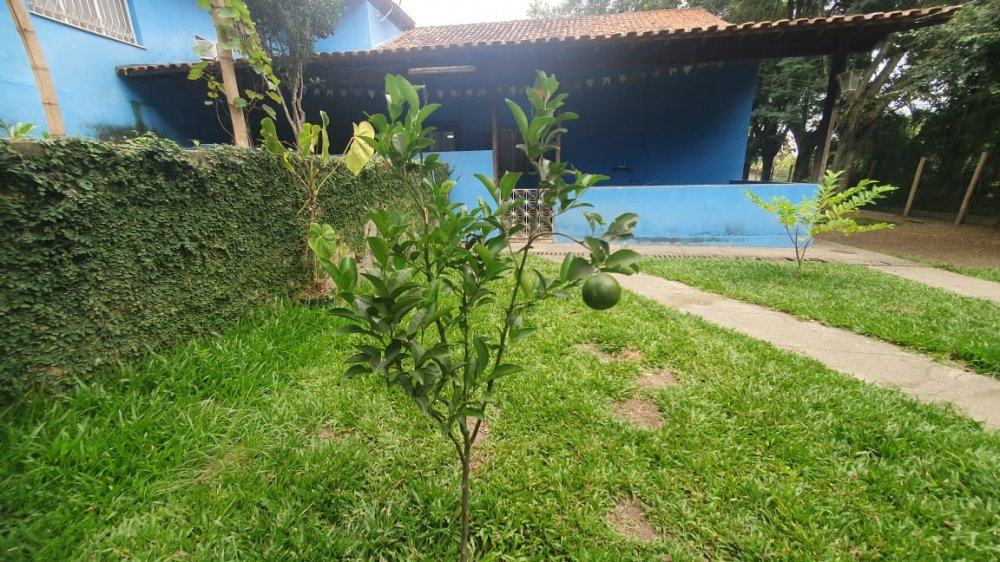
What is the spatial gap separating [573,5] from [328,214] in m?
23.9

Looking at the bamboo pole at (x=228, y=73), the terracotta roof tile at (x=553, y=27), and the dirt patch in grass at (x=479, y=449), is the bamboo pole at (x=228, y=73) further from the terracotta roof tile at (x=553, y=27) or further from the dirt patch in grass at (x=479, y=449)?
the terracotta roof tile at (x=553, y=27)

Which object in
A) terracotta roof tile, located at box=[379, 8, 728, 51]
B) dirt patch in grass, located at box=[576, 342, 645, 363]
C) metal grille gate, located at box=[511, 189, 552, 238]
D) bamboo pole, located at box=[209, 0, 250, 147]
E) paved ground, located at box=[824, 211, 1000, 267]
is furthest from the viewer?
terracotta roof tile, located at box=[379, 8, 728, 51]

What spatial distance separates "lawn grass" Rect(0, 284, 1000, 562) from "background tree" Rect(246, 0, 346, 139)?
4.85 meters

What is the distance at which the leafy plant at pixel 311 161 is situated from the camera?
279 centimetres

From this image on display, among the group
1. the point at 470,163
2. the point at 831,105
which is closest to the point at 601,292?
the point at 470,163

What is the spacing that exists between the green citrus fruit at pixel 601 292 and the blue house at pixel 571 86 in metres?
5.44

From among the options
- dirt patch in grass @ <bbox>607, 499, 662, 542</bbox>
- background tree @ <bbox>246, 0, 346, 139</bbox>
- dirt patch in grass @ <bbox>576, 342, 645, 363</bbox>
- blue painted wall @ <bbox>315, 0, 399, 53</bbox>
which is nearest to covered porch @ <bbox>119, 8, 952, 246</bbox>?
background tree @ <bbox>246, 0, 346, 139</bbox>

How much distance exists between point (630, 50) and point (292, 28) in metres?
5.44

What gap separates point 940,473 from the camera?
5.34 feet

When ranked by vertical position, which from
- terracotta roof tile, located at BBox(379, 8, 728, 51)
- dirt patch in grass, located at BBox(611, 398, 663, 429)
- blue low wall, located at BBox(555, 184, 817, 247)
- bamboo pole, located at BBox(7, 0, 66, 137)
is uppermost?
terracotta roof tile, located at BBox(379, 8, 728, 51)

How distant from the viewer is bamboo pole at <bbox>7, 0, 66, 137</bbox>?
8.41 ft

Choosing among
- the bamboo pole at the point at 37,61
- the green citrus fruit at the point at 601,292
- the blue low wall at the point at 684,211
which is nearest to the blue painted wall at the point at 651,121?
the blue low wall at the point at 684,211

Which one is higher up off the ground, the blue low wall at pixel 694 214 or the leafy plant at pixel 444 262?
the leafy plant at pixel 444 262

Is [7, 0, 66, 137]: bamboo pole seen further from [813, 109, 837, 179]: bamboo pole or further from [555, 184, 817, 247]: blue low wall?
[813, 109, 837, 179]: bamboo pole
